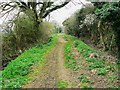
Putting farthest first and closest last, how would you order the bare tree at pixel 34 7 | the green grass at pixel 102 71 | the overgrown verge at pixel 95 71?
the bare tree at pixel 34 7, the green grass at pixel 102 71, the overgrown verge at pixel 95 71

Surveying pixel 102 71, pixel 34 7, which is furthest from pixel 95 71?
pixel 34 7

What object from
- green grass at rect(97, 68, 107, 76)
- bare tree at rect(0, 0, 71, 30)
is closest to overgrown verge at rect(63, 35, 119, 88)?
green grass at rect(97, 68, 107, 76)

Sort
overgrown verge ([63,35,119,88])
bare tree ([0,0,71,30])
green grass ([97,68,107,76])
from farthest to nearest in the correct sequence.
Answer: bare tree ([0,0,71,30])
green grass ([97,68,107,76])
overgrown verge ([63,35,119,88])

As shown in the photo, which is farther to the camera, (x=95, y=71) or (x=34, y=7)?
(x=34, y=7)

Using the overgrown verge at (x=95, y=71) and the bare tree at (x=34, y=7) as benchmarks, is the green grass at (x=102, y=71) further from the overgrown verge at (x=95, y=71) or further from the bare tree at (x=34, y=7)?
the bare tree at (x=34, y=7)

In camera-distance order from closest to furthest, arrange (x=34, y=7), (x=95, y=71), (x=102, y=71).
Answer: (x=102, y=71), (x=95, y=71), (x=34, y=7)

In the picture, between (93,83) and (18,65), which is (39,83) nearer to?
(93,83)

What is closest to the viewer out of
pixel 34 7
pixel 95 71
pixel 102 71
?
pixel 102 71

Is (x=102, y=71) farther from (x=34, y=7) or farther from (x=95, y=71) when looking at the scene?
(x=34, y=7)

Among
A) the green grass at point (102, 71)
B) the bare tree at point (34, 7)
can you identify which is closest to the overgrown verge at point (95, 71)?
the green grass at point (102, 71)

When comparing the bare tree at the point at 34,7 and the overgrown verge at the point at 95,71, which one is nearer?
the overgrown verge at the point at 95,71

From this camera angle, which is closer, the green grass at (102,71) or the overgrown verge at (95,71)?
the overgrown verge at (95,71)

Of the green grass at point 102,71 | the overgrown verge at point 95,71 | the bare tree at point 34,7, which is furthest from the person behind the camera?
the bare tree at point 34,7

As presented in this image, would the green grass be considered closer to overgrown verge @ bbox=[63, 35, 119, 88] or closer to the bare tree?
overgrown verge @ bbox=[63, 35, 119, 88]
